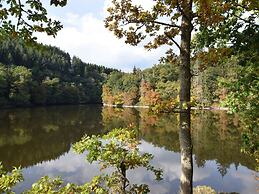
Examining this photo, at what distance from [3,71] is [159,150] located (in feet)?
259

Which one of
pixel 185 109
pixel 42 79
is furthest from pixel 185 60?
pixel 42 79

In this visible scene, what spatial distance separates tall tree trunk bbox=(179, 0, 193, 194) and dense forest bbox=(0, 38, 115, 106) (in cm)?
6332

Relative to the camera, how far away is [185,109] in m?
8.00

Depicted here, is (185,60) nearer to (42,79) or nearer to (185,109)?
(185,109)

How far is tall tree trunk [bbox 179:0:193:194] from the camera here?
8.04m

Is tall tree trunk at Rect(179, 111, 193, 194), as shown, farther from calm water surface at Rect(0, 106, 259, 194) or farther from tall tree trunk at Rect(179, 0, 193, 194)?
calm water surface at Rect(0, 106, 259, 194)

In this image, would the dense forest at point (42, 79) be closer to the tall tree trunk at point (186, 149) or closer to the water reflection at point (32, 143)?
the water reflection at point (32, 143)

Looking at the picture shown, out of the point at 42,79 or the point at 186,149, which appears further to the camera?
the point at 42,79

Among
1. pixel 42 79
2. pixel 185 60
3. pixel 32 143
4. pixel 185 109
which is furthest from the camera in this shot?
pixel 42 79

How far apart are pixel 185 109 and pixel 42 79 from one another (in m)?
132

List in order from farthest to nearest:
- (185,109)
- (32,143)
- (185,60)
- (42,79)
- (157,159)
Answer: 1. (42,79)
2. (32,143)
3. (157,159)
4. (185,60)
5. (185,109)

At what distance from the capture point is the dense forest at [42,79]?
10169 centimetres

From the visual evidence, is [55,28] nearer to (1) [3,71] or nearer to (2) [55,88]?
(1) [3,71]

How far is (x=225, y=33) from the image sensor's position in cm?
855
